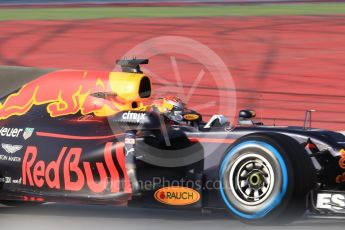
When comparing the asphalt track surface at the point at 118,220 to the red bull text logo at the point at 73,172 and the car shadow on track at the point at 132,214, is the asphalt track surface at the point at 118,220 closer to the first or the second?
the car shadow on track at the point at 132,214

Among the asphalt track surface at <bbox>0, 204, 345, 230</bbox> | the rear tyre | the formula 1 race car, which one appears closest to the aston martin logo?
the formula 1 race car

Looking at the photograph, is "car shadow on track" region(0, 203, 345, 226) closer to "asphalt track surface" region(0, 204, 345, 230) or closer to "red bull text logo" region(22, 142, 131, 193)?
"asphalt track surface" region(0, 204, 345, 230)

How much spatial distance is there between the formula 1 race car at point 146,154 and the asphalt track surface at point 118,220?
0.17 metres

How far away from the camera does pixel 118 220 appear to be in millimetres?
7848

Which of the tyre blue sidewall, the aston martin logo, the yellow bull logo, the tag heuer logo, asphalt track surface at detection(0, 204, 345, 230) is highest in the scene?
the yellow bull logo

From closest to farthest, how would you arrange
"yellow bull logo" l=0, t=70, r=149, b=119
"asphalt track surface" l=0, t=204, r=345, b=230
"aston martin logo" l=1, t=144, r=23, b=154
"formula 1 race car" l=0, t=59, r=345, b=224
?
1. "formula 1 race car" l=0, t=59, r=345, b=224
2. "asphalt track surface" l=0, t=204, r=345, b=230
3. "aston martin logo" l=1, t=144, r=23, b=154
4. "yellow bull logo" l=0, t=70, r=149, b=119

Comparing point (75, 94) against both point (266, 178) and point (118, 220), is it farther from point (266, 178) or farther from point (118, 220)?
point (266, 178)

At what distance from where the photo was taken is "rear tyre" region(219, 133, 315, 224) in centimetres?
689

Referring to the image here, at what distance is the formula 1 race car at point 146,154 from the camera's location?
7.01 metres

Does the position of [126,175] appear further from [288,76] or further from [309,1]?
[309,1]

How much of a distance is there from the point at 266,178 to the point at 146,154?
1153 millimetres

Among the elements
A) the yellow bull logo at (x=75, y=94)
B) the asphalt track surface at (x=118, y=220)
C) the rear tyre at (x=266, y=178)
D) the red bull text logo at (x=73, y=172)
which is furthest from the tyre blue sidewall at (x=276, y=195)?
the yellow bull logo at (x=75, y=94)

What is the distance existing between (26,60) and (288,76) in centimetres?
571

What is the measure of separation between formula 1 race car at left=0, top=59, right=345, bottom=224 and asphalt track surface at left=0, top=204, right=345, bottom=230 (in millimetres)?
173
